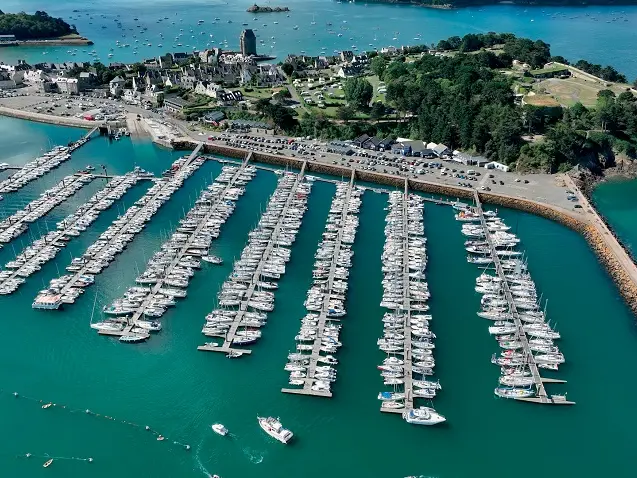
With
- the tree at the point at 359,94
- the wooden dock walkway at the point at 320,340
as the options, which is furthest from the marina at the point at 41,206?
the tree at the point at 359,94

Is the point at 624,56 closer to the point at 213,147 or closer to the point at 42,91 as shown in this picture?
the point at 213,147

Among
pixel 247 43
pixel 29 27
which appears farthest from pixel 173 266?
pixel 29 27

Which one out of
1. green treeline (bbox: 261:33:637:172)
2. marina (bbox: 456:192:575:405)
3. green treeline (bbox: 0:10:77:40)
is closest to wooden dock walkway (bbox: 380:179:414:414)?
marina (bbox: 456:192:575:405)

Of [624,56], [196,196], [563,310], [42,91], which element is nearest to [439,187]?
[563,310]

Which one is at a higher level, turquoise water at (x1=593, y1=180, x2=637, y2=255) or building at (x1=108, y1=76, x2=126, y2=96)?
building at (x1=108, y1=76, x2=126, y2=96)

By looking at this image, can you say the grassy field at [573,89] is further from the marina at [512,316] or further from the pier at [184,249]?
the pier at [184,249]

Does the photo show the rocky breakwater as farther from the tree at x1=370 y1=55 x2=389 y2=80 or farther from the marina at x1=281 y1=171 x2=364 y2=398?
the tree at x1=370 y1=55 x2=389 y2=80
